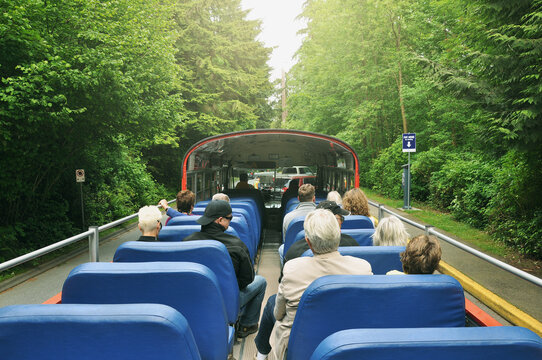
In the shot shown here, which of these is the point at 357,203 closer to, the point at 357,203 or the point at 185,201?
the point at 357,203

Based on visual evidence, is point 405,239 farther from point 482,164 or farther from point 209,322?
point 482,164

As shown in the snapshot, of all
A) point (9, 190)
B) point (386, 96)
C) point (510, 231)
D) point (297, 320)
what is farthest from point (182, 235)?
point (386, 96)

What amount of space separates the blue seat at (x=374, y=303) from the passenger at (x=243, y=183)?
985 cm

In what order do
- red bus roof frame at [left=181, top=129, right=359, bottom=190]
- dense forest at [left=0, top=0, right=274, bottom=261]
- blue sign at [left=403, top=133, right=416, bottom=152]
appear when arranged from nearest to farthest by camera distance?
1. red bus roof frame at [left=181, top=129, right=359, bottom=190]
2. dense forest at [left=0, top=0, right=274, bottom=261]
3. blue sign at [left=403, top=133, right=416, bottom=152]

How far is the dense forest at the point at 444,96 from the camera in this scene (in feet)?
21.3

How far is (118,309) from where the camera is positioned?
1.44 metres

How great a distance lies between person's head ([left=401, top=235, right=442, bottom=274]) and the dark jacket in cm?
157

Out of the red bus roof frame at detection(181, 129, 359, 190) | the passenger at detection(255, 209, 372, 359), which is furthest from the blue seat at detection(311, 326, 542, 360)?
the red bus roof frame at detection(181, 129, 359, 190)

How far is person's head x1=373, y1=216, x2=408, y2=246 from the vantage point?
346 centimetres

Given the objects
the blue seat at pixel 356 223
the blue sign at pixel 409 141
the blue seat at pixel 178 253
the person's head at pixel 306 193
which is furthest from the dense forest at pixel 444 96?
the blue seat at pixel 178 253

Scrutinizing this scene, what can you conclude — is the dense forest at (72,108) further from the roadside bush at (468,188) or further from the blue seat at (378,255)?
the roadside bush at (468,188)

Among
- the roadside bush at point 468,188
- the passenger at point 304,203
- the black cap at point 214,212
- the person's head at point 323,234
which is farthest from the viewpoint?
the roadside bush at point 468,188

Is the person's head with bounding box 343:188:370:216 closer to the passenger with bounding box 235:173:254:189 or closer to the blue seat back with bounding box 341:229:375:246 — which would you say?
the blue seat back with bounding box 341:229:375:246

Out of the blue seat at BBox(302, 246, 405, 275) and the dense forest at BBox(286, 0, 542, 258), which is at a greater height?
the dense forest at BBox(286, 0, 542, 258)
